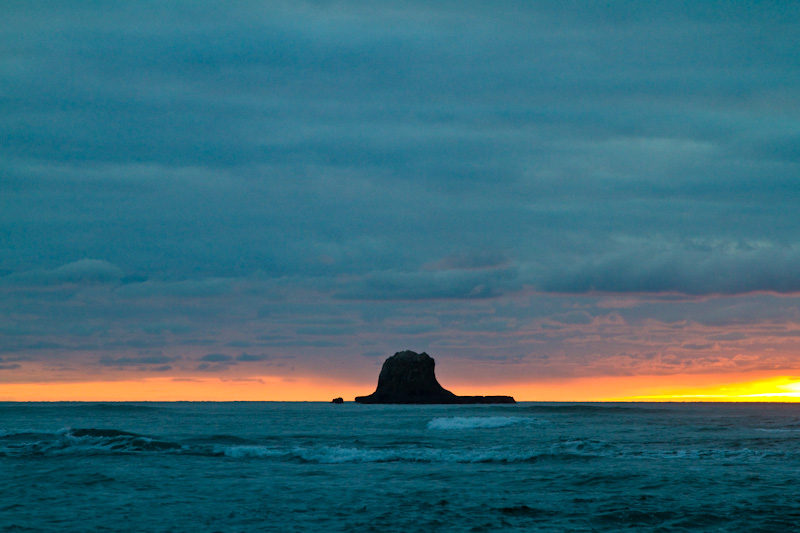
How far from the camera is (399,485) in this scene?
1055 inches

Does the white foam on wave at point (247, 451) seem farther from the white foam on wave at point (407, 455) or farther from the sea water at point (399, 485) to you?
the white foam on wave at point (407, 455)

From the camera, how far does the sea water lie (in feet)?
67.0

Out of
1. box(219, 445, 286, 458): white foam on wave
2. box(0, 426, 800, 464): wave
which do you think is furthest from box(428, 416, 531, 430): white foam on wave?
box(219, 445, 286, 458): white foam on wave

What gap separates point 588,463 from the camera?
3291cm

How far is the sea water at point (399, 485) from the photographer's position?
2042 centimetres

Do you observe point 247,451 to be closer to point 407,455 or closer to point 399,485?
point 407,455

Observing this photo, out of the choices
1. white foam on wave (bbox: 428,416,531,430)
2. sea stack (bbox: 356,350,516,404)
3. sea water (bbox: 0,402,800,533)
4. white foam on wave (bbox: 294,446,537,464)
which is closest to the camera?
sea water (bbox: 0,402,800,533)

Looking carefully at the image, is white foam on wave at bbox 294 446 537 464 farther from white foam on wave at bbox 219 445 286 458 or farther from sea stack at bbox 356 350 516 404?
sea stack at bbox 356 350 516 404

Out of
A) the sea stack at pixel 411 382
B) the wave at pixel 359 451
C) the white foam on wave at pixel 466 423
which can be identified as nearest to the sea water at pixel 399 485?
the wave at pixel 359 451

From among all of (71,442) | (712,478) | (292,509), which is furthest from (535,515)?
(71,442)

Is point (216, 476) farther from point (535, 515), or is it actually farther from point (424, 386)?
point (424, 386)

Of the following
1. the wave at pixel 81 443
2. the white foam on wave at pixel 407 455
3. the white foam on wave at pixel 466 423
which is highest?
the wave at pixel 81 443

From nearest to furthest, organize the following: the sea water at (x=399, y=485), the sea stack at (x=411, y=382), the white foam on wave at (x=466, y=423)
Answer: the sea water at (x=399, y=485) → the white foam on wave at (x=466, y=423) → the sea stack at (x=411, y=382)

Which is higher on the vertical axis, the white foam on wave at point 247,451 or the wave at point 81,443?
the wave at point 81,443
